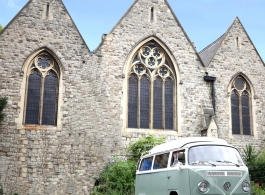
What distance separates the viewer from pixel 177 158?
778 centimetres

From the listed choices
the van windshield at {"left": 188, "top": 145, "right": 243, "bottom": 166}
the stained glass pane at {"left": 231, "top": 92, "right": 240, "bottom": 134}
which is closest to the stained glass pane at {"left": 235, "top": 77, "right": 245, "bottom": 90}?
the stained glass pane at {"left": 231, "top": 92, "right": 240, "bottom": 134}

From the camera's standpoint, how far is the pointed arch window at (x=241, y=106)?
683 inches

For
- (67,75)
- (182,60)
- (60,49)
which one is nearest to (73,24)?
(60,49)

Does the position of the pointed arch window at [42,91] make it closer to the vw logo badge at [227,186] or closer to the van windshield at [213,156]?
the van windshield at [213,156]

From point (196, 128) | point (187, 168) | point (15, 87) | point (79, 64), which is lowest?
point (187, 168)

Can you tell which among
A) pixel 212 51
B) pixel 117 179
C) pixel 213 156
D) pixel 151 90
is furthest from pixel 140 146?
pixel 212 51

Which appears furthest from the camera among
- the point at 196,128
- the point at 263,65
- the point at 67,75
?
the point at 263,65

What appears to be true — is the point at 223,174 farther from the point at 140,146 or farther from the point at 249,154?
the point at 249,154

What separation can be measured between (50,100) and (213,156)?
902 centimetres

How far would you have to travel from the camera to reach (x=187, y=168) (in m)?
7.23

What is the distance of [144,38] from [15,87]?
650 cm

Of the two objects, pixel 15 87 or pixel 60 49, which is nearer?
pixel 15 87

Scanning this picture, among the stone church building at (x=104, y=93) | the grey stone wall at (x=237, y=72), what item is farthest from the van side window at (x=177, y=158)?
the grey stone wall at (x=237, y=72)

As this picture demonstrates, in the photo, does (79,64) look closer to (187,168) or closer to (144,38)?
(144,38)
